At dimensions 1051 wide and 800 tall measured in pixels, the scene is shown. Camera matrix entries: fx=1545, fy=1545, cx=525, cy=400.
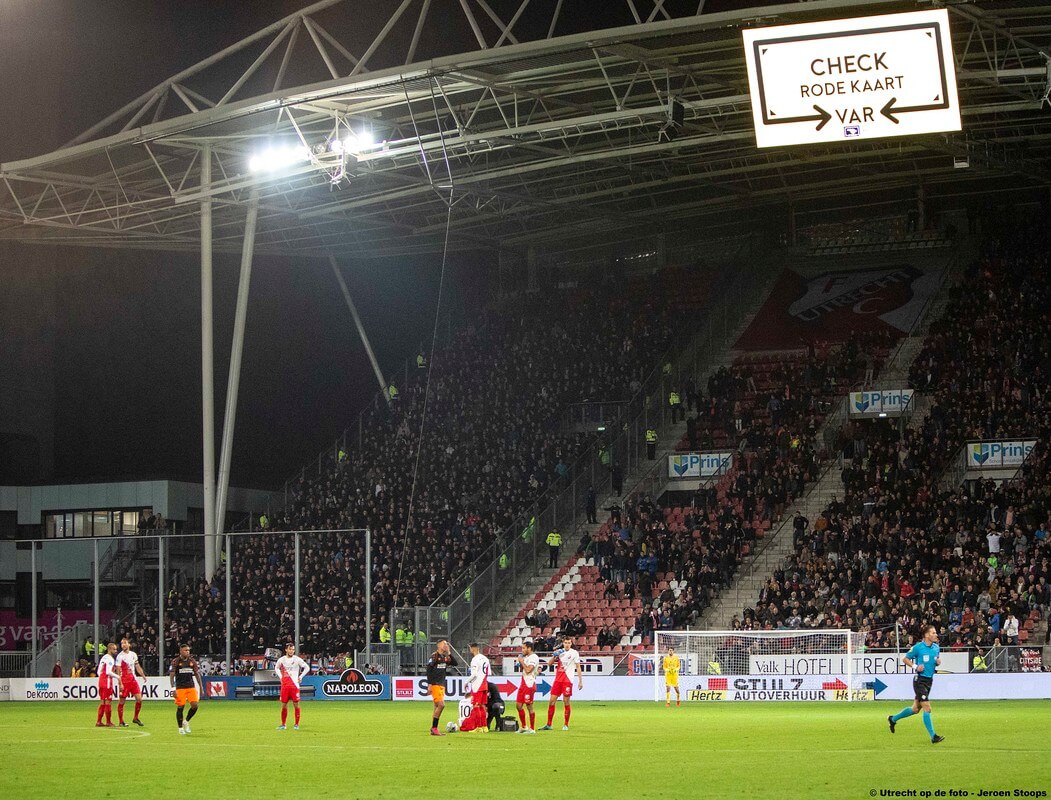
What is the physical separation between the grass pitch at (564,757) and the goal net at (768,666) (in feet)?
15.5

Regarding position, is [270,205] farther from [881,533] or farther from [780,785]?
[780,785]

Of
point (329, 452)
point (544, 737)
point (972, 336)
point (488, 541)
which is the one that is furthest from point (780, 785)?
point (329, 452)

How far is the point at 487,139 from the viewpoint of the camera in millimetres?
41594

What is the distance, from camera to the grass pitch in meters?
17.0

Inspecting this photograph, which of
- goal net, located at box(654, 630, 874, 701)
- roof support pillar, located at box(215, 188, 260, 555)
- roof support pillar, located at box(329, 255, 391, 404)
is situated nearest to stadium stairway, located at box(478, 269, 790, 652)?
goal net, located at box(654, 630, 874, 701)

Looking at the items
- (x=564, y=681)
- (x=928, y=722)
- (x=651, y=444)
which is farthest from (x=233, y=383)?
(x=928, y=722)

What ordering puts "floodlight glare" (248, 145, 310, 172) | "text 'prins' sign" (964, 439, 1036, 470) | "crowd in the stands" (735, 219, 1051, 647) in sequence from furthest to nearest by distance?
"text 'prins' sign" (964, 439, 1036, 470), "floodlight glare" (248, 145, 310, 172), "crowd in the stands" (735, 219, 1051, 647)

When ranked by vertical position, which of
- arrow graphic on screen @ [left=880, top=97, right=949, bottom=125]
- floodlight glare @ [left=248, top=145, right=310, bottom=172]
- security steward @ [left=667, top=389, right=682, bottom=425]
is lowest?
security steward @ [left=667, top=389, right=682, bottom=425]

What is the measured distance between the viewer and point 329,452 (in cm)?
6003

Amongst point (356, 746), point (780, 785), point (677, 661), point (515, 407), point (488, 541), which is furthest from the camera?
point (515, 407)

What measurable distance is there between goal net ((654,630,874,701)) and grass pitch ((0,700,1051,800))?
4737 millimetres

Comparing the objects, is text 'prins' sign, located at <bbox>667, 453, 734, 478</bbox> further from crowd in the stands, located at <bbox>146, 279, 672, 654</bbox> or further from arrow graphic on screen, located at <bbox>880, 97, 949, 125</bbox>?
arrow graphic on screen, located at <bbox>880, 97, 949, 125</bbox>

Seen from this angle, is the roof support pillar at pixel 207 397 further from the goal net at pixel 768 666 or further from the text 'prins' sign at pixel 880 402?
the text 'prins' sign at pixel 880 402

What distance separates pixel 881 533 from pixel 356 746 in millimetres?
22023
